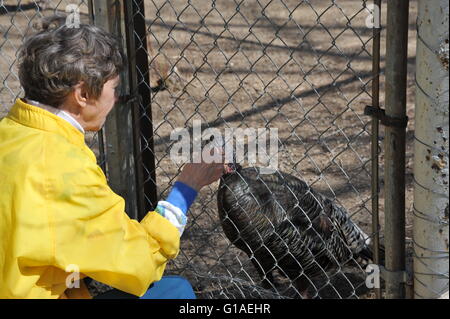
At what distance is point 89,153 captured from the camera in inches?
90.0

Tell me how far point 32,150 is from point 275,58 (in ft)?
15.4

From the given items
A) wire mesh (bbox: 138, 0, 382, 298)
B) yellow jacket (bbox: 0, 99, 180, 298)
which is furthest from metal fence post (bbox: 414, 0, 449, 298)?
yellow jacket (bbox: 0, 99, 180, 298)

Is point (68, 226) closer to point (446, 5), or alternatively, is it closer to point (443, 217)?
point (443, 217)

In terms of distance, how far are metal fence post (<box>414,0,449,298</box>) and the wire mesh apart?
0.62 meters

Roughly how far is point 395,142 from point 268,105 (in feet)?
11.4

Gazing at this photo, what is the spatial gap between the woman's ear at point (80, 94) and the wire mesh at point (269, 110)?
745 millimetres

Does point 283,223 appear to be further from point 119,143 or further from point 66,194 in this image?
point 66,194

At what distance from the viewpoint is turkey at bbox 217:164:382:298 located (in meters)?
3.50

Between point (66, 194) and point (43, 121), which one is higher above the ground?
point (43, 121)

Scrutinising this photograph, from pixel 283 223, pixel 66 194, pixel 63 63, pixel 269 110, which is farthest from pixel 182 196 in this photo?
pixel 269 110

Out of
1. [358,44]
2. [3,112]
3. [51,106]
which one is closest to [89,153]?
[51,106]

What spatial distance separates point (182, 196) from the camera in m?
2.36

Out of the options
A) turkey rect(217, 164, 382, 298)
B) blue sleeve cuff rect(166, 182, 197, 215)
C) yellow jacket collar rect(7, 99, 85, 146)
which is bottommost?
turkey rect(217, 164, 382, 298)

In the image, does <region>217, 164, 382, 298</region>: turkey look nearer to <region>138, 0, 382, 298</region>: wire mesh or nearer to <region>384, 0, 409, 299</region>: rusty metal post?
<region>138, 0, 382, 298</region>: wire mesh
